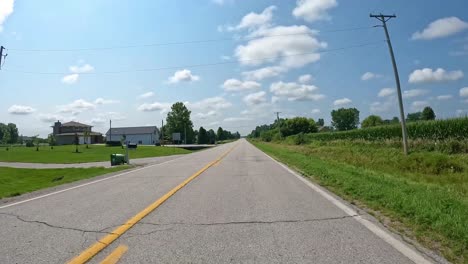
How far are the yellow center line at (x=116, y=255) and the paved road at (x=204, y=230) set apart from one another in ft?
0.25

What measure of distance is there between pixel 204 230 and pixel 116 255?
5.49 feet

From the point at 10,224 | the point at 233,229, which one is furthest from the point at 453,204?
the point at 10,224

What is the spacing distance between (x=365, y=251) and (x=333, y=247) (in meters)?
0.41

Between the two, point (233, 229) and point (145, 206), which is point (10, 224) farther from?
point (233, 229)

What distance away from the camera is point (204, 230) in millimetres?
6262

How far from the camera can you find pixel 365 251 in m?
4.99

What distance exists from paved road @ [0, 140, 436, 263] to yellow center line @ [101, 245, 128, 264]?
77mm

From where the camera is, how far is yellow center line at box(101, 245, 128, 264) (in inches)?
184

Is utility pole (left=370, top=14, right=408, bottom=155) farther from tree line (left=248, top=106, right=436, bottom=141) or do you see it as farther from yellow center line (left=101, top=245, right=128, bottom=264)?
tree line (left=248, top=106, right=436, bottom=141)

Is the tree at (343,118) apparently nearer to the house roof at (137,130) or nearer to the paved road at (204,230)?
the house roof at (137,130)

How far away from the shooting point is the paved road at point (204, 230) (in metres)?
4.88

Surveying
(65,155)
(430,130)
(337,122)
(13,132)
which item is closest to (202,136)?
(337,122)

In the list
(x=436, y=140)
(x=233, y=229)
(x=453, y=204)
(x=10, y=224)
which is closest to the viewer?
(x=233, y=229)

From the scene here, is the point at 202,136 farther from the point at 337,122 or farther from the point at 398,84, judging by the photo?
the point at 398,84
